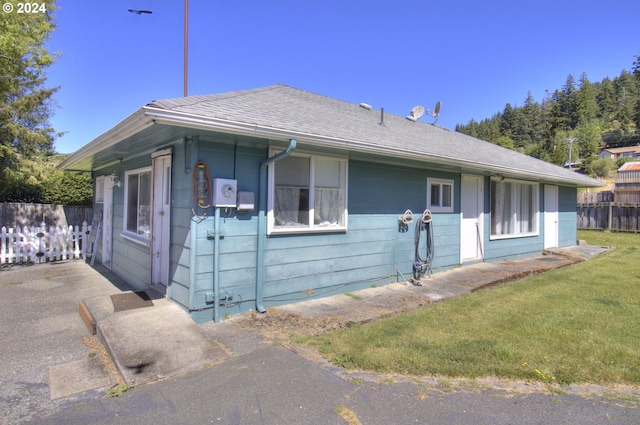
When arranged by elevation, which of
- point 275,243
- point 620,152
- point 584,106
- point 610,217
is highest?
point 584,106

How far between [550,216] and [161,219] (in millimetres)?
11790

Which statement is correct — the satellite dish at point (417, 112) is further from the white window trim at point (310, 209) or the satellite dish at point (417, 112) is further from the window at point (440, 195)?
the white window trim at point (310, 209)

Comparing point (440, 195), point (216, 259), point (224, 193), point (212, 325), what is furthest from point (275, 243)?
point (440, 195)

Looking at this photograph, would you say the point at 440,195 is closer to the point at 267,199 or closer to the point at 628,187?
the point at 267,199

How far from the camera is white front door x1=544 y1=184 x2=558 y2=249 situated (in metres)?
11.3

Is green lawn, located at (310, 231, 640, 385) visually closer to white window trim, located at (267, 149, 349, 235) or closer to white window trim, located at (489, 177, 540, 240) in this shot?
white window trim, located at (267, 149, 349, 235)

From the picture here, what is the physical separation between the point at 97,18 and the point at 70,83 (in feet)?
20.3

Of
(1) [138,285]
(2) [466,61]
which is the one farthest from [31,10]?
(2) [466,61]

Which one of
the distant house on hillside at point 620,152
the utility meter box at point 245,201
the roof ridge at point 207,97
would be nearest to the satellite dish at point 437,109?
the roof ridge at point 207,97

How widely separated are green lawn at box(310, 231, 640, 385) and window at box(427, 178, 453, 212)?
221 cm

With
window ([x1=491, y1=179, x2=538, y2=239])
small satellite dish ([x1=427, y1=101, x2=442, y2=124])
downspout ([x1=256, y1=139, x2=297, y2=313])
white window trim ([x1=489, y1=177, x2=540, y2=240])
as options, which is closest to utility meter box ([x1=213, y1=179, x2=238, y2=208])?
downspout ([x1=256, y1=139, x2=297, y2=313])

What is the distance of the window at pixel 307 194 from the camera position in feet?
16.9

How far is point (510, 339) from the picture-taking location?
401 cm

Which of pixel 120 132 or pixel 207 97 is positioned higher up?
pixel 207 97
